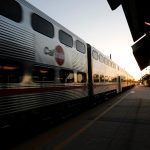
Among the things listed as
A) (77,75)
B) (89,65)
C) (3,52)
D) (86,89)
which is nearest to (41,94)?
(3,52)

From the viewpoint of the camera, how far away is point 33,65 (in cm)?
842

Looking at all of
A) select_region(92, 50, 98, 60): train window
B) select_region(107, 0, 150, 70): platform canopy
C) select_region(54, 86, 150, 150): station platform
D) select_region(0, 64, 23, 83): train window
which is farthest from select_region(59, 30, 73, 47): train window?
select_region(92, 50, 98, 60): train window

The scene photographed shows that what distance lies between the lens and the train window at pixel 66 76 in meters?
10.7

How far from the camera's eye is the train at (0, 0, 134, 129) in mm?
7102

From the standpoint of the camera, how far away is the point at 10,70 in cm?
727

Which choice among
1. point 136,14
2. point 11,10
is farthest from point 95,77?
point 11,10

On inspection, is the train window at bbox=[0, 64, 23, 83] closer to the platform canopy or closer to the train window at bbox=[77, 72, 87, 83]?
the platform canopy

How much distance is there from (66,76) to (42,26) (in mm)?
2715

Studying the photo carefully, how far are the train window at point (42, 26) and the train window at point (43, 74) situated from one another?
1.16m

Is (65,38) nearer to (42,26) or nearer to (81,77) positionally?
(42,26)

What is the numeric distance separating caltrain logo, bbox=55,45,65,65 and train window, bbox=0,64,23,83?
2.68 meters

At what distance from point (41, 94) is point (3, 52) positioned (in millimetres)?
2328

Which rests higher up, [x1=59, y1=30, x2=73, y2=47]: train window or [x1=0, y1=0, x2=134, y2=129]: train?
[x1=59, y1=30, x2=73, y2=47]: train window

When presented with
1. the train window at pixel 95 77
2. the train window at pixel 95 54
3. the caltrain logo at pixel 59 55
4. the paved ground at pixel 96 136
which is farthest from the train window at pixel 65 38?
the train window at pixel 95 77
